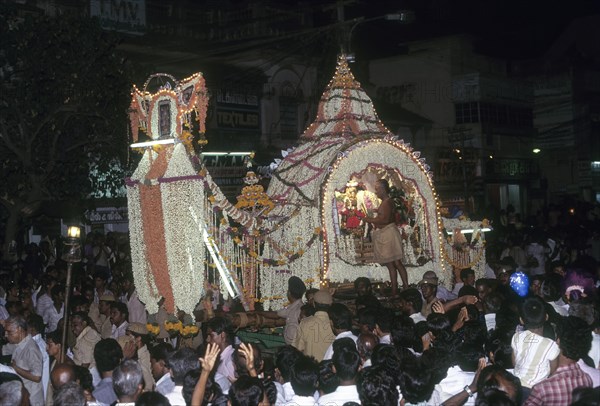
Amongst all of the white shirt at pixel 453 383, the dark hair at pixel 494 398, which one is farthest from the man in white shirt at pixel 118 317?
the dark hair at pixel 494 398

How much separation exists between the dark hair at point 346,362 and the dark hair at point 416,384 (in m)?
0.38

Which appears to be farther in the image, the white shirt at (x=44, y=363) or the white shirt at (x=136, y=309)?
the white shirt at (x=136, y=309)

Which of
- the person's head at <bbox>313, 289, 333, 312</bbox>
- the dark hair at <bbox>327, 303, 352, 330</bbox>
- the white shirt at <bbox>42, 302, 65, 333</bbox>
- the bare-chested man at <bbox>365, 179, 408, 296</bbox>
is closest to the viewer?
the dark hair at <bbox>327, 303, 352, 330</bbox>

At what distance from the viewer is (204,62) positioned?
2511cm

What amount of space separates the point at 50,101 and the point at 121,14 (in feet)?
30.6

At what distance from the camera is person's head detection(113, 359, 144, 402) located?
584 centimetres

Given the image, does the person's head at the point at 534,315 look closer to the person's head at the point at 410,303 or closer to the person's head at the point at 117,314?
the person's head at the point at 410,303

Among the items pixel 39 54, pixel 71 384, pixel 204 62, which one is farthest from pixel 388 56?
pixel 71 384

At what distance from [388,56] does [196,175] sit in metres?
27.0

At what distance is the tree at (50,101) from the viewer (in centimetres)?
1548

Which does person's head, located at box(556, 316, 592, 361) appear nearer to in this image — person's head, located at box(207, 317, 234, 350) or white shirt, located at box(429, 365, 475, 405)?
white shirt, located at box(429, 365, 475, 405)

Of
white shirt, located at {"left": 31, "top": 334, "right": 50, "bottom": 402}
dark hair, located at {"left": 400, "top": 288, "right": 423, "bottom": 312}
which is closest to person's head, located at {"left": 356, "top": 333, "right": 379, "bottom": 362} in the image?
dark hair, located at {"left": 400, "top": 288, "right": 423, "bottom": 312}

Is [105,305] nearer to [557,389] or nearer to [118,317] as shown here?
[118,317]

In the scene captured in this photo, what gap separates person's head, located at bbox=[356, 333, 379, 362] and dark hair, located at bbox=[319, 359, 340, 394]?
938 millimetres
